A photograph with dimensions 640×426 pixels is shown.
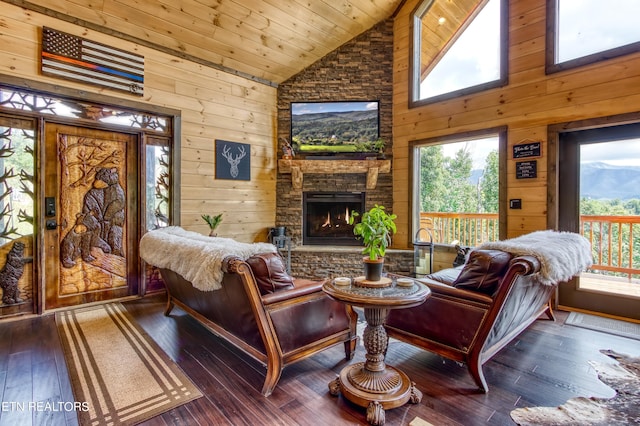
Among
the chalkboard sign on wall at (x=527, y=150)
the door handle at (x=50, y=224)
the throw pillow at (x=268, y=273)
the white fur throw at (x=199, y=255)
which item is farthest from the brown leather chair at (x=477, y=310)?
the door handle at (x=50, y=224)

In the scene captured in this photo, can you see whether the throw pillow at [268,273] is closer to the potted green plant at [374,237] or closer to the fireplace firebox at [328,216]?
the potted green plant at [374,237]

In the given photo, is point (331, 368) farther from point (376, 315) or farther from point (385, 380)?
point (376, 315)

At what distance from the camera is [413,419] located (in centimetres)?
174

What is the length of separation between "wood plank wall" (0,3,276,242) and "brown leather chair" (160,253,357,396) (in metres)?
2.42

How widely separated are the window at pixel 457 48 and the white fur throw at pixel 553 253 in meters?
2.33

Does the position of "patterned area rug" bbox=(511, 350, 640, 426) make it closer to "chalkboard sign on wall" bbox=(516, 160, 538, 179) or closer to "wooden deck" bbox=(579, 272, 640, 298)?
"wooden deck" bbox=(579, 272, 640, 298)

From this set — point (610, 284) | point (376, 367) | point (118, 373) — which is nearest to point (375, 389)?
point (376, 367)

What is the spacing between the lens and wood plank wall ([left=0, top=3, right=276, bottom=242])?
3.20 metres

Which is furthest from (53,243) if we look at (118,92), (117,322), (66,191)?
(118,92)

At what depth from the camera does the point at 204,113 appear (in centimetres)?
450

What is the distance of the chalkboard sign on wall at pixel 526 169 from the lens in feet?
12.2

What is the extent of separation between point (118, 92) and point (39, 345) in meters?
2.75

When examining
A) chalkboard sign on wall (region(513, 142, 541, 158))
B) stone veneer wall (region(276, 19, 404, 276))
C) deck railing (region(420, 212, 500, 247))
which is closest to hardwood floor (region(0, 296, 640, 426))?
chalkboard sign on wall (region(513, 142, 541, 158))

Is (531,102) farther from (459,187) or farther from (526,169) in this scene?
(459,187)
